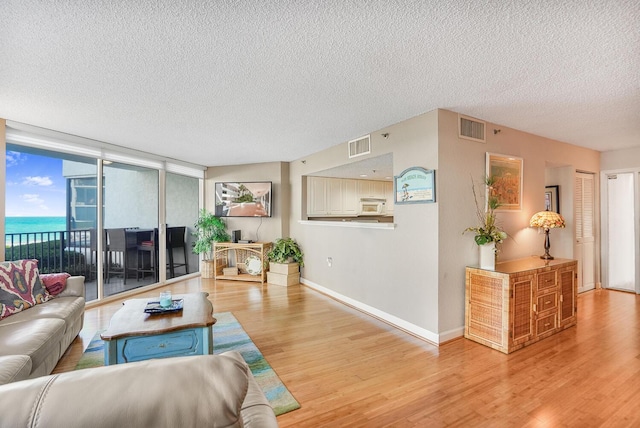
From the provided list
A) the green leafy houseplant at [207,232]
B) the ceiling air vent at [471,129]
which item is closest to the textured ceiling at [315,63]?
the ceiling air vent at [471,129]

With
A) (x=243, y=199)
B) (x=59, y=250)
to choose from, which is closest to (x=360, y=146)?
(x=243, y=199)

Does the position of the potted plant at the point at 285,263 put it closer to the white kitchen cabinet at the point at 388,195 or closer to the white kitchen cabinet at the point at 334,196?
the white kitchen cabinet at the point at 334,196

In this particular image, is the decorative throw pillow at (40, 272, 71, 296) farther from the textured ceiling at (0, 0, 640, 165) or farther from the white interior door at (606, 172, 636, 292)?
the white interior door at (606, 172, 636, 292)

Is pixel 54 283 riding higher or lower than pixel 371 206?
lower

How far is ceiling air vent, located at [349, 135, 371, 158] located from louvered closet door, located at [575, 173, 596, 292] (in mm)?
3491

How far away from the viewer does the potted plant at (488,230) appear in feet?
10.3

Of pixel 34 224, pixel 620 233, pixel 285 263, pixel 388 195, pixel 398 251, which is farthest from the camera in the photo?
pixel 388 195

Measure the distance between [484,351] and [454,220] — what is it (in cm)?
130

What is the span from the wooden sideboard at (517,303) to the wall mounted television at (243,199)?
160 inches

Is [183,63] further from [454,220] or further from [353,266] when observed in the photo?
[353,266]

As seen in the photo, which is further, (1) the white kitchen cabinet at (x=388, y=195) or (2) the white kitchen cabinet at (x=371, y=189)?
(1) the white kitchen cabinet at (x=388, y=195)

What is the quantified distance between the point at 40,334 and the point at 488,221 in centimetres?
404

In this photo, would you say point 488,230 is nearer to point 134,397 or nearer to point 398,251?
point 398,251

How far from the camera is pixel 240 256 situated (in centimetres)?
632
